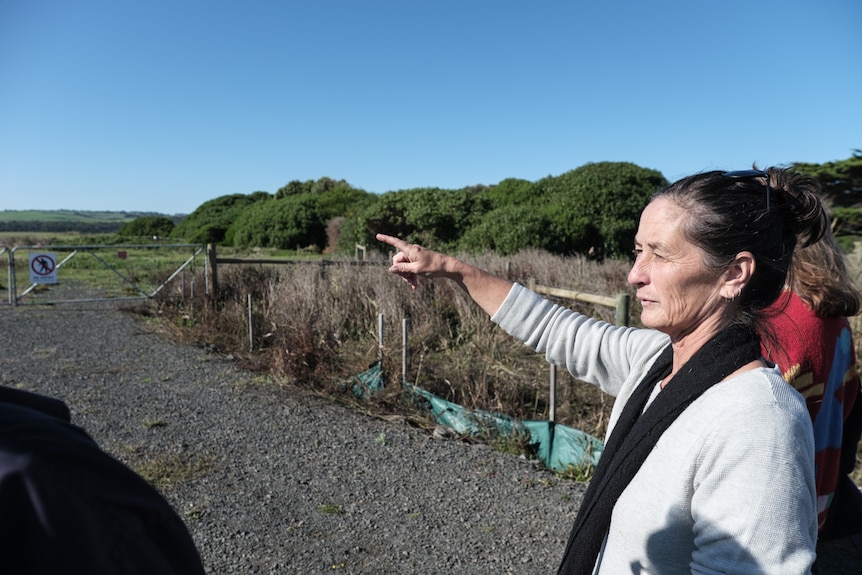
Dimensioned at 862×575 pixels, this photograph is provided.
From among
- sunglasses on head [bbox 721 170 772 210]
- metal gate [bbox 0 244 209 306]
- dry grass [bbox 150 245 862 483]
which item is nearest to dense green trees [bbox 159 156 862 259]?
dry grass [bbox 150 245 862 483]

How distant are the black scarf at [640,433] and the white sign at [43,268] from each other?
16.0 metres

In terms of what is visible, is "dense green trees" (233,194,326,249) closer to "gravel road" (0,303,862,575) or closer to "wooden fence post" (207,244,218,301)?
"wooden fence post" (207,244,218,301)

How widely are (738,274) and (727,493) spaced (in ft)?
1.70

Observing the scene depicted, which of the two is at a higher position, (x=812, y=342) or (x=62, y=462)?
(x=62, y=462)

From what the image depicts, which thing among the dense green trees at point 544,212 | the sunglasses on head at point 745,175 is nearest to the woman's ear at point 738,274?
the sunglasses on head at point 745,175

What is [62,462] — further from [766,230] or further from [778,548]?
[766,230]

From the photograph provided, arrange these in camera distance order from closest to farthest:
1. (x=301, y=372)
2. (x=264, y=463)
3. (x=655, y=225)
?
1. (x=655, y=225)
2. (x=264, y=463)
3. (x=301, y=372)

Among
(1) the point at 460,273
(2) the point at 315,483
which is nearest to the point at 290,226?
(2) the point at 315,483

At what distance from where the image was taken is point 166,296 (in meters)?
13.0

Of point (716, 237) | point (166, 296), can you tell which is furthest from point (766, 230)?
point (166, 296)

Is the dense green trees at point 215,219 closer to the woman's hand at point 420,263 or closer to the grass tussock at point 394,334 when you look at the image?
the grass tussock at point 394,334

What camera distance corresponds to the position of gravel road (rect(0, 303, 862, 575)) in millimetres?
3646

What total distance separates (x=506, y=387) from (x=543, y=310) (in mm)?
3985

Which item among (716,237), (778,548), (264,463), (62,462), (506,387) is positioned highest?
(716,237)
